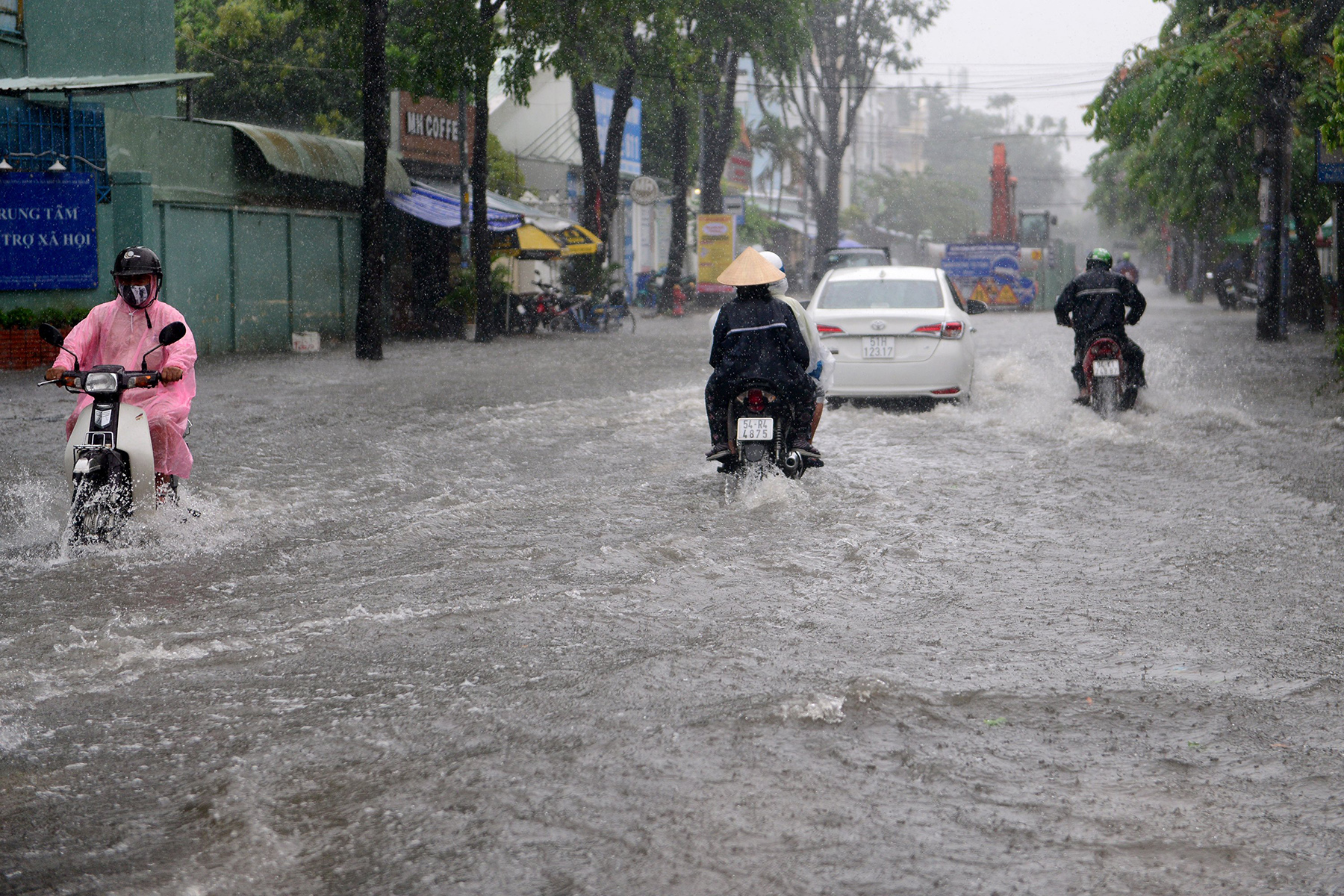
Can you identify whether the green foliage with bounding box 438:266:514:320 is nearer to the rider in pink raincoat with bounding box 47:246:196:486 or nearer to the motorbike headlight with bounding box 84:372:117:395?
the rider in pink raincoat with bounding box 47:246:196:486

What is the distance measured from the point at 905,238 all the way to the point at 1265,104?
63829 mm

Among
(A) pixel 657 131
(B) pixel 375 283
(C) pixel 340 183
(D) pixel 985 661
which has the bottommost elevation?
(D) pixel 985 661

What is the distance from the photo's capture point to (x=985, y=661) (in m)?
Answer: 5.34

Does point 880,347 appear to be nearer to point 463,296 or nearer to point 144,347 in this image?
point 144,347

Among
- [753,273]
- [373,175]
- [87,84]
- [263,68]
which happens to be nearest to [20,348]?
[87,84]

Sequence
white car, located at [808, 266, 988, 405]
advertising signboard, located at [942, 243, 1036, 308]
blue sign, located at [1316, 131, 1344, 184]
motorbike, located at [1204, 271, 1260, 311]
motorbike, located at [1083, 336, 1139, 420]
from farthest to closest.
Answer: advertising signboard, located at [942, 243, 1036, 308] < motorbike, located at [1204, 271, 1260, 311] < blue sign, located at [1316, 131, 1344, 184] < white car, located at [808, 266, 988, 405] < motorbike, located at [1083, 336, 1139, 420]

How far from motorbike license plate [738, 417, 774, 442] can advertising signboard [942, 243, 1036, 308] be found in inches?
1530

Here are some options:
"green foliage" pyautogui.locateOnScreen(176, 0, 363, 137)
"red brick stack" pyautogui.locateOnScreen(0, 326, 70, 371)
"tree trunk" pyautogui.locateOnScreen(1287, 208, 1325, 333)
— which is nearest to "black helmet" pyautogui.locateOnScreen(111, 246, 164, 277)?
"red brick stack" pyautogui.locateOnScreen(0, 326, 70, 371)

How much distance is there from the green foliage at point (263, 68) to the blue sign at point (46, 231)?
15115 millimetres

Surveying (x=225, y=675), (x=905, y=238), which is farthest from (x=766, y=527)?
(x=905, y=238)

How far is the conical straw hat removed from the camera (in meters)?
9.11

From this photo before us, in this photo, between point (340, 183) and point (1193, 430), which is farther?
point (340, 183)

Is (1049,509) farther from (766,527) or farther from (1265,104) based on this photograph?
(1265,104)

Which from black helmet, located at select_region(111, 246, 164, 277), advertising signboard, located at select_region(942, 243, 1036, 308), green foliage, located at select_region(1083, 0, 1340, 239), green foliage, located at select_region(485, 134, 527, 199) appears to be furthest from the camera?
advertising signboard, located at select_region(942, 243, 1036, 308)
